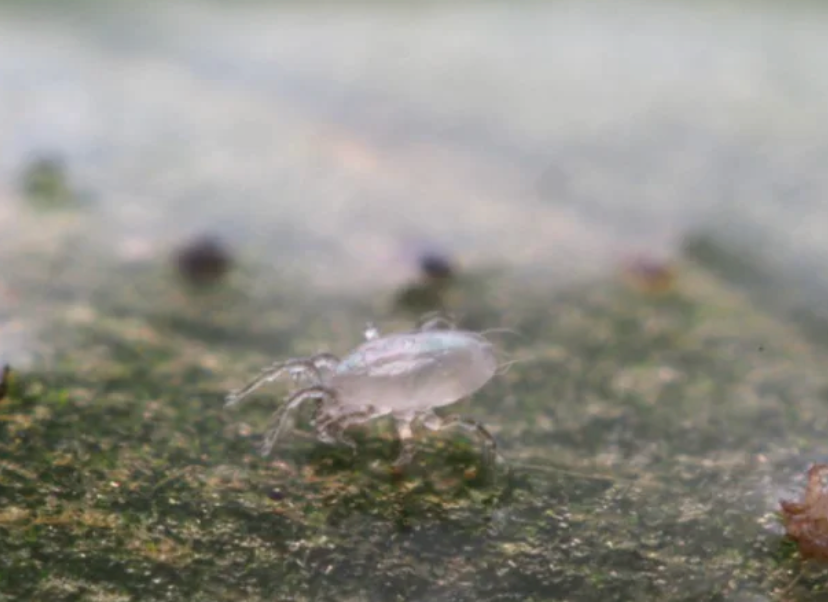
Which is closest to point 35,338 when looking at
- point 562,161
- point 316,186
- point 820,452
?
point 316,186

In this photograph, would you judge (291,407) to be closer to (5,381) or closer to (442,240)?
(5,381)

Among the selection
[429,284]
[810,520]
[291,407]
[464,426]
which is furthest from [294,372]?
[810,520]

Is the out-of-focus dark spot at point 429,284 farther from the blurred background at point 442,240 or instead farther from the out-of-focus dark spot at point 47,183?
the out-of-focus dark spot at point 47,183

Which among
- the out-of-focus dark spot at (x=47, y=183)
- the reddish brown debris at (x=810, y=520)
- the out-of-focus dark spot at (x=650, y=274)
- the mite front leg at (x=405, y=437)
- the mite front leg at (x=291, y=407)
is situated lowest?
the reddish brown debris at (x=810, y=520)

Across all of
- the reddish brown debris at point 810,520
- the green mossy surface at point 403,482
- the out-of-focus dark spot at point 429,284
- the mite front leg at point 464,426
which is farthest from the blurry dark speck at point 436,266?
the reddish brown debris at point 810,520

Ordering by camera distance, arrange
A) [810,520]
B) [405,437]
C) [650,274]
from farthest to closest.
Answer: [650,274]
[405,437]
[810,520]

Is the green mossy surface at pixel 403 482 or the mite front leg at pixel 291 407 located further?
the mite front leg at pixel 291 407

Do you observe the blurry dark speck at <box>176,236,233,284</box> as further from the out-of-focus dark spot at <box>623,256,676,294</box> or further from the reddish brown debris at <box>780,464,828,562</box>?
the reddish brown debris at <box>780,464,828,562</box>
